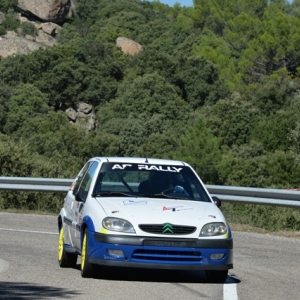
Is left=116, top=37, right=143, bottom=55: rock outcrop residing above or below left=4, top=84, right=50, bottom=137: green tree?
above

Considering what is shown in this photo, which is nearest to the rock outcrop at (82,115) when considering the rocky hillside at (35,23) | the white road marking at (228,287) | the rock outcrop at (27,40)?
the rock outcrop at (27,40)

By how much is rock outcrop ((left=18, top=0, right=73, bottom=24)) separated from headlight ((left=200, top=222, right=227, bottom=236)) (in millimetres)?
130589

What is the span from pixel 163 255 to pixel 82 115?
94.5 m

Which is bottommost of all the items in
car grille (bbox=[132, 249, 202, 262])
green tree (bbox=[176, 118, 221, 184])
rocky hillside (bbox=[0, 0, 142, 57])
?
green tree (bbox=[176, 118, 221, 184])

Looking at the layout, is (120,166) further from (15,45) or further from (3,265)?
(15,45)

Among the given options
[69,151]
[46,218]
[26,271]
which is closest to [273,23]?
[69,151]

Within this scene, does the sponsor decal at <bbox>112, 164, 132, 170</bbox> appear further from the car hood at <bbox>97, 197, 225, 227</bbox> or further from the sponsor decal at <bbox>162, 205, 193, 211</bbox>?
the sponsor decal at <bbox>162, 205, 193, 211</bbox>

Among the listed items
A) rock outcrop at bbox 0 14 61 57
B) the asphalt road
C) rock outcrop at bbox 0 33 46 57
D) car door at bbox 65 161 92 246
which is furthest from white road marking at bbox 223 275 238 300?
rock outcrop at bbox 0 33 46 57

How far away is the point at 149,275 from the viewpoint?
35.3ft

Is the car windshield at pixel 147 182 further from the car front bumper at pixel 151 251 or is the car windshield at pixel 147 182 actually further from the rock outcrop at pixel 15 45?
the rock outcrop at pixel 15 45

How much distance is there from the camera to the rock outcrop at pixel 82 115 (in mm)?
101250

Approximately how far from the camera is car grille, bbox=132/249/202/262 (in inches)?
386

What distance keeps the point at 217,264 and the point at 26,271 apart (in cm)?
215

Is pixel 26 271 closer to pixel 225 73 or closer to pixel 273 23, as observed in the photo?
pixel 273 23
